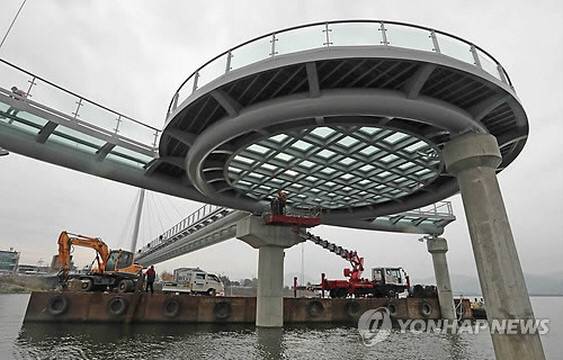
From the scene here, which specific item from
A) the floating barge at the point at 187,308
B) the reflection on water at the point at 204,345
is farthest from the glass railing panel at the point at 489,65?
the floating barge at the point at 187,308

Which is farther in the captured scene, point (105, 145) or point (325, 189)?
point (325, 189)

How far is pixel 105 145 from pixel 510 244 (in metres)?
17.2

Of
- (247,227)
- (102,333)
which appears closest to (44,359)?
(102,333)

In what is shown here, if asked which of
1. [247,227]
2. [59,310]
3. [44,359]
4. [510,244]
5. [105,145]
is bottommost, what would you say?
[44,359]

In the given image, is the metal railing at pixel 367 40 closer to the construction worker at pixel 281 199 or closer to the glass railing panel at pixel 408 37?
the glass railing panel at pixel 408 37

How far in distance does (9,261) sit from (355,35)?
137 meters

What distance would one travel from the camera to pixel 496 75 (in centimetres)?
1172

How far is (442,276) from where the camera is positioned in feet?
110

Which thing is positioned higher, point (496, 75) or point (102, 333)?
point (496, 75)

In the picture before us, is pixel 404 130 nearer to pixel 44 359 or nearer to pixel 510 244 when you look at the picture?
pixel 510 244

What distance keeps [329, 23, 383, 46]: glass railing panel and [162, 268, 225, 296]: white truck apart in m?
27.5

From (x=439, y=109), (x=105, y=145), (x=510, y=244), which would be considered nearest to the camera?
(x=510, y=244)

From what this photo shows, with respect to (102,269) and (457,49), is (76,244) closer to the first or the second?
(102,269)

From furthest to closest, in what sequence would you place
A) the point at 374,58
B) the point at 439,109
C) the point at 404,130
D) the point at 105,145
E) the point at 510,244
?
the point at 105,145, the point at 404,130, the point at 439,109, the point at 510,244, the point at 374,58
